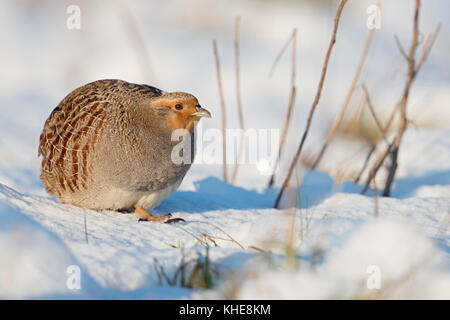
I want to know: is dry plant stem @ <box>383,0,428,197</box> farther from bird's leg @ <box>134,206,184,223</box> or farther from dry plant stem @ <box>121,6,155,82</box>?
dry plant stem @ <box>121,6,155,82</box>

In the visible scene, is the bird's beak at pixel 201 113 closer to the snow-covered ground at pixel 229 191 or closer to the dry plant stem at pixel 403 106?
the snow-covered ground at pixel 229 191

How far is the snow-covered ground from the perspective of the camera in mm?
1958

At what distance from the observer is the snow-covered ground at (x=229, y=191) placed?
6.42 feet

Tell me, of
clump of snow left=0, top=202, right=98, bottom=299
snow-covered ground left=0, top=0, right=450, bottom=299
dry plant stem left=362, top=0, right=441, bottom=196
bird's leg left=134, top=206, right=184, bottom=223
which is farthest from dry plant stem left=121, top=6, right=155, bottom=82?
clump of snow left=0, top=202, right=98, bottom=299

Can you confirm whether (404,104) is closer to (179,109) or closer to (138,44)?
(179,109)

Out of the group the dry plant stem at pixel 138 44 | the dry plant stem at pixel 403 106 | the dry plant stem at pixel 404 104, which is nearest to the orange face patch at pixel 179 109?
the dry plant stem at pixel 403 106

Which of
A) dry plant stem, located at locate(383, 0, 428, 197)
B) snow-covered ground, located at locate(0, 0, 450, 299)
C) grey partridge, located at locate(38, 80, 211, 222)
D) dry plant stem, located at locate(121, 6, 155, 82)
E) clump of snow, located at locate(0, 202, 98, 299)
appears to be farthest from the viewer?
dry plant stem, located at locate(121, 6, 155, 82)

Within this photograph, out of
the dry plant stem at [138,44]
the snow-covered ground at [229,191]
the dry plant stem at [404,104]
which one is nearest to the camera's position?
the snow-covered ground at [229,191]

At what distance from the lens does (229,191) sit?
12.6 ft

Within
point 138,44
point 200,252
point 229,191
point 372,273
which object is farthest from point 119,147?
point 138,44

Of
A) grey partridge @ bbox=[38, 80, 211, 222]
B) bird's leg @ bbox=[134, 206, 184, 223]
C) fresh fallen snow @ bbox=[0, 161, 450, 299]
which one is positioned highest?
grey partridge @ bbox=[38, 80, 211, 222]

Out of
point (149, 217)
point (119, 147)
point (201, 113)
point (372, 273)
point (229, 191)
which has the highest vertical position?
point (201, 113)

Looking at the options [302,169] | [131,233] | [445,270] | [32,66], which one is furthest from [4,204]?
[32,66]
